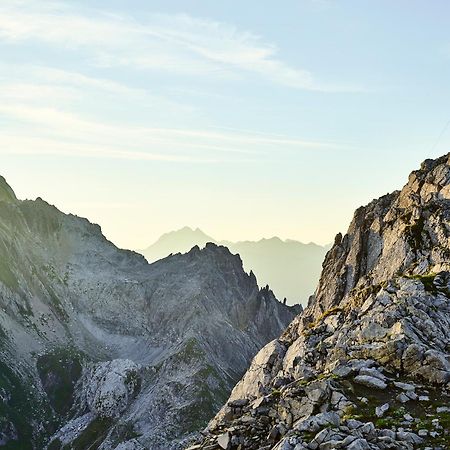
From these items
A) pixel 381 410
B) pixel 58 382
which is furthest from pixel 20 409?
pixel 381 410

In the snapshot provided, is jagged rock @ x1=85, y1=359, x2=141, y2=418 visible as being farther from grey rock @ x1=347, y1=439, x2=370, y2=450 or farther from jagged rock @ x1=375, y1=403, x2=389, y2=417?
grey rock @ x1=347, y1=439, x2=370, y2=450

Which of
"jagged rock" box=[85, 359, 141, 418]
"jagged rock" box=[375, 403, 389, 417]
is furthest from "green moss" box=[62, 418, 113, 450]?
"jagged rock" box=[375, 403, 389, 417]

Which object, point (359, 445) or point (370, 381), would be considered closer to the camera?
point (359, 445)

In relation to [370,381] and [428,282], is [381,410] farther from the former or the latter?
[428,282]

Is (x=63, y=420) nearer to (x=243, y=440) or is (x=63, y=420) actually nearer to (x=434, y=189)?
(x=434, y=189)

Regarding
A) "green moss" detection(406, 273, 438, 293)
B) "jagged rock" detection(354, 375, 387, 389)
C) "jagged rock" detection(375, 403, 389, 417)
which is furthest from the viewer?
"green moss" detection(406, 273, 438, 293)

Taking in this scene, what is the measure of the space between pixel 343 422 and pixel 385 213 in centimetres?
7323

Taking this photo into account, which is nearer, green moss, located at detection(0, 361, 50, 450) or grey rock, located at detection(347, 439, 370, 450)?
grey rock, located at detection(347, 439, 370, 450)

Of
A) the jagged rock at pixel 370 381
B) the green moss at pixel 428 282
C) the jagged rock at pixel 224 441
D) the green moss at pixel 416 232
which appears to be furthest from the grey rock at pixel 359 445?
the green moss at pixel 416 232

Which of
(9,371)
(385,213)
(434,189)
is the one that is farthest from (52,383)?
(434,189)

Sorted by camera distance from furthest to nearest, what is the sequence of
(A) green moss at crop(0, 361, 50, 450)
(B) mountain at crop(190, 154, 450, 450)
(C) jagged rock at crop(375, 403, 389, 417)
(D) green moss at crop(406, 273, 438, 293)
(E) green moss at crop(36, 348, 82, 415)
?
(E) green moss at crop(36, 348, 82, 415), (A) green moss at crop(0, 361, 50, 450), (D) green moss at crop(406, 273, 438, 293), (C) jagged rock at crop(375, 403, 389, 417), (B) mountain at crop(190, 154, 450, 450)

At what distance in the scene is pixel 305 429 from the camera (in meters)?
28.0

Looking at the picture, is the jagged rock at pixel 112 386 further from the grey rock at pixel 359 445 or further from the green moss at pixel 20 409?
the grey rock at pixel 359 445

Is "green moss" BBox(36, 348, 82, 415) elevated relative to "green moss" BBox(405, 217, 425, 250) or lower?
lower
